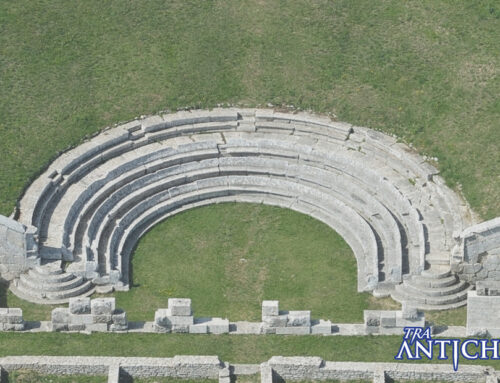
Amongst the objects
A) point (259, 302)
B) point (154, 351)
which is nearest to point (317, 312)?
point (259, 302)

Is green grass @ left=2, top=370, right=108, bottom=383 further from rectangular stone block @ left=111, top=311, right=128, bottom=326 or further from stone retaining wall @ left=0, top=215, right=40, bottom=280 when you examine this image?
stone retaining wall @ left=0, top=215, right=40, bottom=280

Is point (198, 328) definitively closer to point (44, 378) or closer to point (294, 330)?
point (294, 330)

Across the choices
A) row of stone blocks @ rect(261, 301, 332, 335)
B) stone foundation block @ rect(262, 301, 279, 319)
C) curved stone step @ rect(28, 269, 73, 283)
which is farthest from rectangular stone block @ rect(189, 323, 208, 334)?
curved stone step @ rect(28, 269, 73, 283)

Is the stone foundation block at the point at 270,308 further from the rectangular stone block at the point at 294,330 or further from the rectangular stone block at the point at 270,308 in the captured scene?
the rectangular stone block at the point at 294,330

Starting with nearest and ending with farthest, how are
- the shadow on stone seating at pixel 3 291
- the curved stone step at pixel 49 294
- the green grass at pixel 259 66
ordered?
1. the shadow on stone seating at pixel 3 291
2. the curved stone step at pixel 49 294
3. the green grass at pixel 259 66

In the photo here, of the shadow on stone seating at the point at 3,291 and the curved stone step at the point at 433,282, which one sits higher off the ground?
the curved stone step at the point at 433,282

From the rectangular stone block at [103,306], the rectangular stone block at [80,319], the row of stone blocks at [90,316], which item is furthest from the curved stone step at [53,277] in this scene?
the rectangular stone block at [103,306]

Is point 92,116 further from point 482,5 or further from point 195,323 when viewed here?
point 482,5
